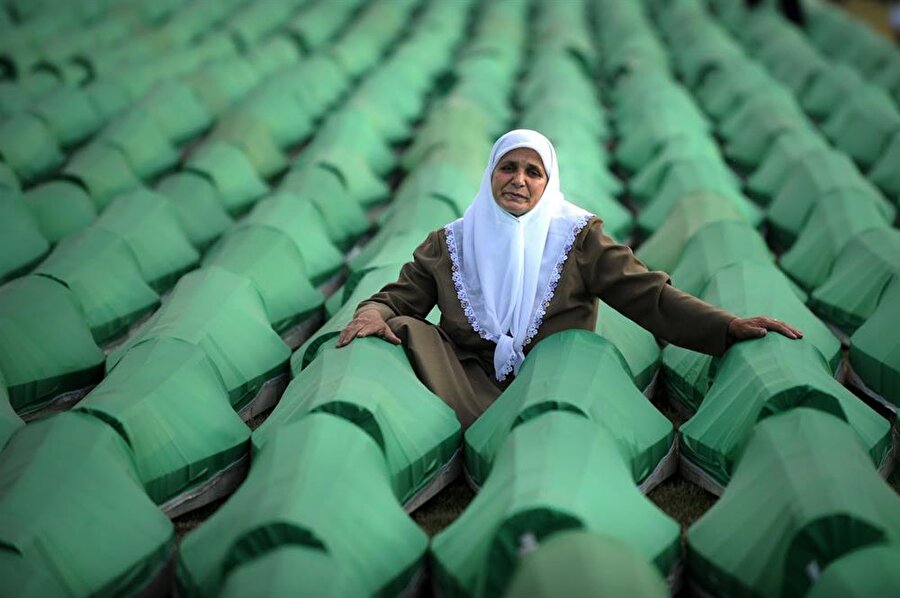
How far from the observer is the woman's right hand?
8.39 ft

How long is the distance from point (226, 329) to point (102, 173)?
189cm

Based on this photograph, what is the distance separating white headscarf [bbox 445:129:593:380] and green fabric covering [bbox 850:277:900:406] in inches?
33.9

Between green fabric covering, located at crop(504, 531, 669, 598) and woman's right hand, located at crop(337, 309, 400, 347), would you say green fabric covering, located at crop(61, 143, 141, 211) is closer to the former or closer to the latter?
woman's right hand, located at crop(337, 309, 400, 347)

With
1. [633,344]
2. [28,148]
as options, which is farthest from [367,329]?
[28,148]

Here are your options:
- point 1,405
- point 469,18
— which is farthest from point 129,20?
point 1,405

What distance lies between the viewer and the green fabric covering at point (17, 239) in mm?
3594

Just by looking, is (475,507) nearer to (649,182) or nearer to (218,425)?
(218,425)

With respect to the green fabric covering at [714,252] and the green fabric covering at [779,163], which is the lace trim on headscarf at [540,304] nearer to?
the green fabric covering at [714,252]

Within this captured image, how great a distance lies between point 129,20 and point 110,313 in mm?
5122

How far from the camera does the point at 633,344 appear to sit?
2904 millimetres

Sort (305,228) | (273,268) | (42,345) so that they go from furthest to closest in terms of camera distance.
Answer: (305,228) → (273,268) → (42,345)

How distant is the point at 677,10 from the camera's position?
29.4ft

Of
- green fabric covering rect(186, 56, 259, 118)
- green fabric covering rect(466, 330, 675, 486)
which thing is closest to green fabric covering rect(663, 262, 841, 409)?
green fabric covering rect(466, 330, 675, 486)

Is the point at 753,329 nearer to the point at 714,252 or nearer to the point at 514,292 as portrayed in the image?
the point at 514,292
